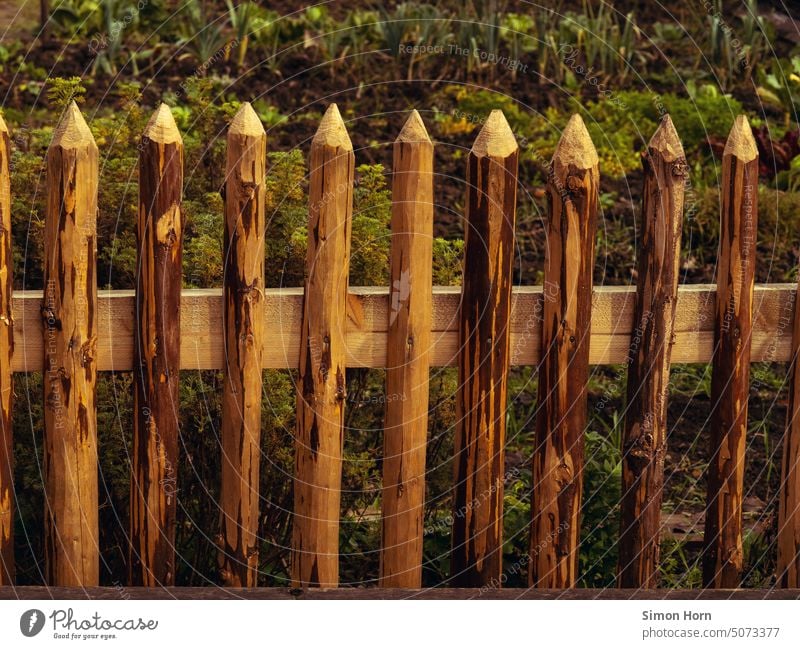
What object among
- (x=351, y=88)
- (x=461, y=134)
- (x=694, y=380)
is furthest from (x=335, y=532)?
(x=351, y=88)

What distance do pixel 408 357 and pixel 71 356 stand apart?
2.93ft

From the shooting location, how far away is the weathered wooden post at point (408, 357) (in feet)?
10.6

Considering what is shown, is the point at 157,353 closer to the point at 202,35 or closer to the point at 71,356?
the point at 71,356

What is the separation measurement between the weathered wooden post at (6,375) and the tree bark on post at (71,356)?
97mm

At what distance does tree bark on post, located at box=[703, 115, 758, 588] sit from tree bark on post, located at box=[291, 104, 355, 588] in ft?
3.42

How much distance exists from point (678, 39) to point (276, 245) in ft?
15.0

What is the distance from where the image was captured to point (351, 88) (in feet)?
21.8

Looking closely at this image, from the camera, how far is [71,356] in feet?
10.7

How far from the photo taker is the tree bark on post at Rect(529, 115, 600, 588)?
3.26 m

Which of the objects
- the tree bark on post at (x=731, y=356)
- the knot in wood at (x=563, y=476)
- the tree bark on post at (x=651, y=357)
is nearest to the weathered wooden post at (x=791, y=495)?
the tree bark on post at (x=731, y=356)

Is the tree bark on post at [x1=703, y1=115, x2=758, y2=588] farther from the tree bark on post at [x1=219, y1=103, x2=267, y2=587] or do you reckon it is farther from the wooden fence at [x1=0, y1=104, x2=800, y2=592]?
the tree bark on post at [x1=219, y1=103, x2=267, y2=587]

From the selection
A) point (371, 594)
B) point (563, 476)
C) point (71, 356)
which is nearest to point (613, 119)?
point (563, 476)

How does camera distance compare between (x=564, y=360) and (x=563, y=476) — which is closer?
(x=564, y=360)
